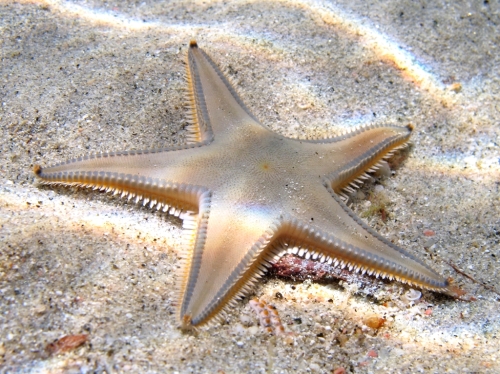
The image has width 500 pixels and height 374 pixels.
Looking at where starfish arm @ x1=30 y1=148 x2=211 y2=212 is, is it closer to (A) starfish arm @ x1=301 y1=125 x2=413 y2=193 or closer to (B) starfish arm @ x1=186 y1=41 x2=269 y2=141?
(B) starfish arm @ x1=186 y1=41 x2=269 y2=141

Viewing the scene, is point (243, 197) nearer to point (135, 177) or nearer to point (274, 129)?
point (135, 177)

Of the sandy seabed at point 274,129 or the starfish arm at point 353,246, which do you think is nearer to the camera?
the sandy seabed at point 274,129

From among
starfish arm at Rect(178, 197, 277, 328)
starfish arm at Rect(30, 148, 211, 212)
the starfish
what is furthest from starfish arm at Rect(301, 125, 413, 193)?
starfish arm at Rect(30, 148, 211, 212)

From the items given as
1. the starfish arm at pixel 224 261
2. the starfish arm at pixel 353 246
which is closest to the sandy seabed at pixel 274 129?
the starfish arm at pixel 224 261

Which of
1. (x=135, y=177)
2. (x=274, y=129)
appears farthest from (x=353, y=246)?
(x=135, y=177)

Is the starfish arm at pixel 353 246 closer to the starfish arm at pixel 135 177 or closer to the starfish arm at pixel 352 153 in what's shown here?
the starfish arm at pixel 352 153
